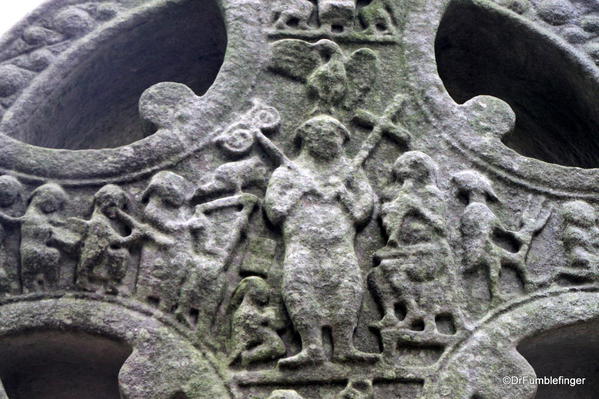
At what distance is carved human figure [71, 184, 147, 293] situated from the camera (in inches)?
183

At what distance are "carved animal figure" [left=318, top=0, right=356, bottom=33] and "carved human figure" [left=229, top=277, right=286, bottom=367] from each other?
2024mm

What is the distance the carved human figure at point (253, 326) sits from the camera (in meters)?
4.47

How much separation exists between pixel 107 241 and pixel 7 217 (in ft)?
1.85

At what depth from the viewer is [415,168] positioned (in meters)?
5.13

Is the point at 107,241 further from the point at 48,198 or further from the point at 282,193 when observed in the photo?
the point at 282,193

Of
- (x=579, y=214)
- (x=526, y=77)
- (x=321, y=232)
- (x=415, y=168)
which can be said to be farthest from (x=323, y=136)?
(x=526, y=77)

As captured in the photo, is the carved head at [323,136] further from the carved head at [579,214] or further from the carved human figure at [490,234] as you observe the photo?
the carved head at [579,214]

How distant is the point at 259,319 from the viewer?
179 inches

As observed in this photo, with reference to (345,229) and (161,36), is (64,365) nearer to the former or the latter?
(345,229)

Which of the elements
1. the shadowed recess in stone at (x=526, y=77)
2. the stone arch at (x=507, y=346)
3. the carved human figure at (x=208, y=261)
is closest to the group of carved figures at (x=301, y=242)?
the carved human figure at (x=208, y=261)

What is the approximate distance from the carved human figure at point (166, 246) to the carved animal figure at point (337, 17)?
5.23 feet

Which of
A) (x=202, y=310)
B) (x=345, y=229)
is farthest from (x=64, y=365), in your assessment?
(x=345, y=229)

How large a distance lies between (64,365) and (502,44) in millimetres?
3591

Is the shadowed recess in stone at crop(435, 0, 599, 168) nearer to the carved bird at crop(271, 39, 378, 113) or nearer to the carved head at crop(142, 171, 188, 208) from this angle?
the carved bird at crop(271, 39, 378, 113)
